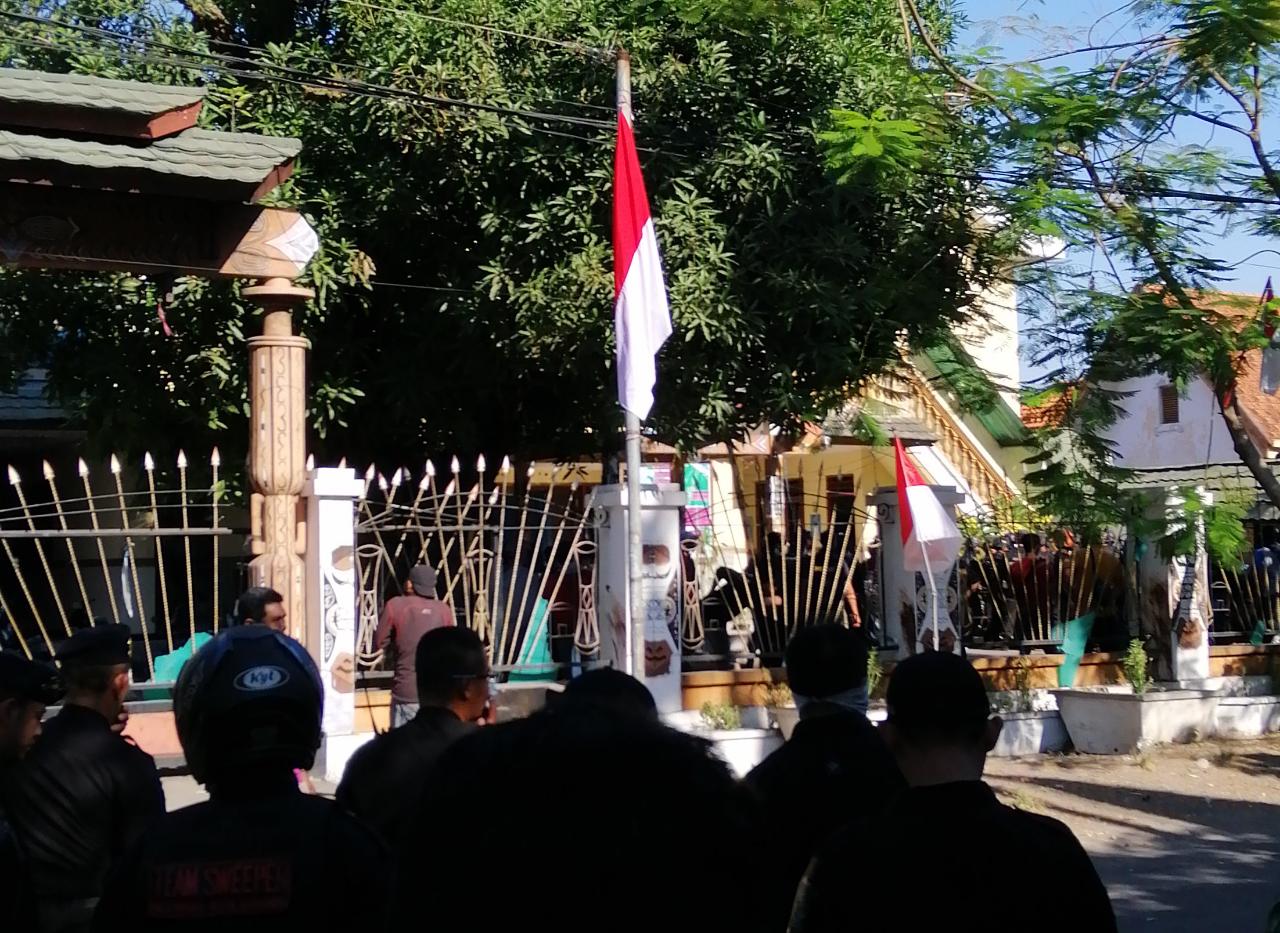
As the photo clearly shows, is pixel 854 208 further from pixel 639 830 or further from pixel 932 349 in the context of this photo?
pixel 639 830

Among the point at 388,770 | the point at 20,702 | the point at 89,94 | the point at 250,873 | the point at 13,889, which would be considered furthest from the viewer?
the point at 89,94

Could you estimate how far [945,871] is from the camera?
8.00 feet

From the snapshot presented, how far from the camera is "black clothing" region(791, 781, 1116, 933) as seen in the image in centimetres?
241

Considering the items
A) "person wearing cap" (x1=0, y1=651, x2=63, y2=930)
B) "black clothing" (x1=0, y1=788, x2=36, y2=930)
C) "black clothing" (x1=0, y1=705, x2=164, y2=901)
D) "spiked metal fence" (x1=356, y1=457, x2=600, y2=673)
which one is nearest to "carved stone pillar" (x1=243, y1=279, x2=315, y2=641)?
"spiked metal fence" (x1=356, y1=457, x2=600, y2=673)

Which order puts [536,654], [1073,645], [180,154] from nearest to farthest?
[180,154]
[536,654]
[1073,645]

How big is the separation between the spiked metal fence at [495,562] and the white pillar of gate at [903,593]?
289 centimetres

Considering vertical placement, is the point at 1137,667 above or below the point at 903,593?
below

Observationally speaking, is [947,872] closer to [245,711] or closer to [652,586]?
[245,711]

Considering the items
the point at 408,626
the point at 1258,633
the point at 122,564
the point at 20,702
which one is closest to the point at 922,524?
the point at 408,626

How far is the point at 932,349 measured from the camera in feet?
45.1

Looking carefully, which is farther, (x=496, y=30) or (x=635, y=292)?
(x=496, y=30)

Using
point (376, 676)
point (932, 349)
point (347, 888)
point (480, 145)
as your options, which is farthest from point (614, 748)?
point (932, 349)

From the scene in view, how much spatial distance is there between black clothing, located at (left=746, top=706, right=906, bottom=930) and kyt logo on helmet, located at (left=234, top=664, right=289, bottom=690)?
1330 mm

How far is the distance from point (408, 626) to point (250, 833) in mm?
6594
